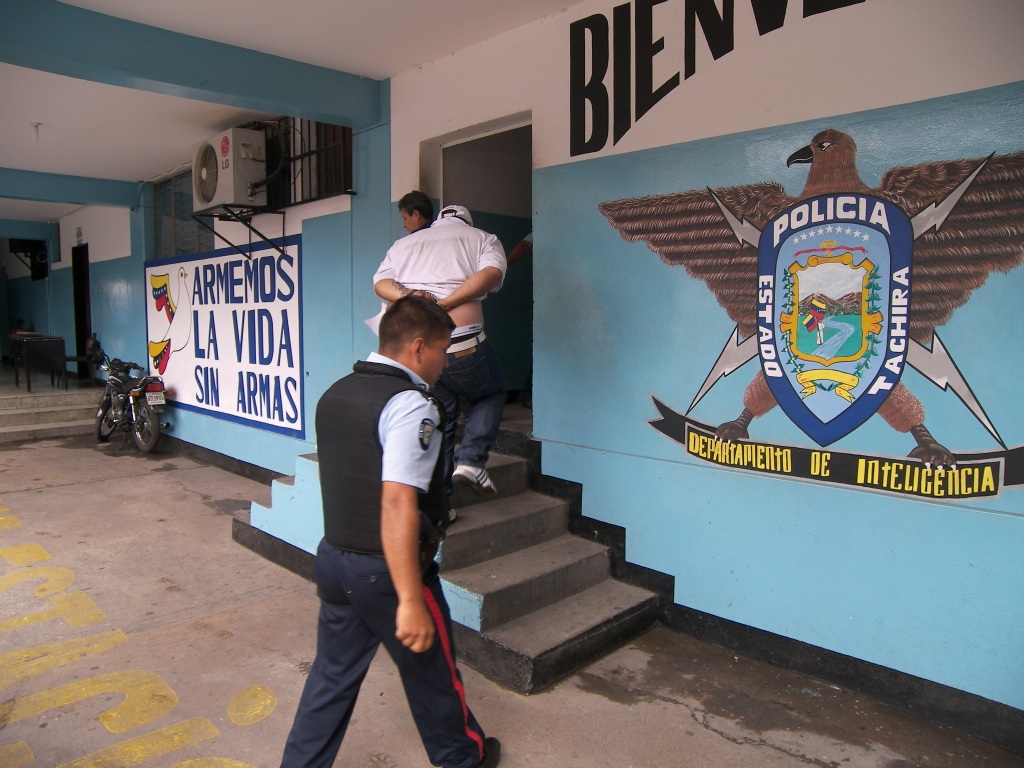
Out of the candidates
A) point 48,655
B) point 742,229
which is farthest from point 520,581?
point 48,655

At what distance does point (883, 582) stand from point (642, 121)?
2356mm

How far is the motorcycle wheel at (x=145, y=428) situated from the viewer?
7.95m

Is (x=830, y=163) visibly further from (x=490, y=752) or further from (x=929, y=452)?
(x=490, y=752)

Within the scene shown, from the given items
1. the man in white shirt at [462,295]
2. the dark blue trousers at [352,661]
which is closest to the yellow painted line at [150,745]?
the dark blue trousers at [352,661]

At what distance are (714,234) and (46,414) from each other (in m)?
9.08

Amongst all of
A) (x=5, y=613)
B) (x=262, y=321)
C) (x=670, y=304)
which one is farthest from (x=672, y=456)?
(x=262, y=321)

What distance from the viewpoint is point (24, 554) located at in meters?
4.59

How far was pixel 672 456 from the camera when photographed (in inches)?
137

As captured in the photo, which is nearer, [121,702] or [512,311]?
[121,702]

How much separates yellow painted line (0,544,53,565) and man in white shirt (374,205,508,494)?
2.97 m

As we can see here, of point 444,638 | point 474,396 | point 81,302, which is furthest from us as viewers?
point 81,302

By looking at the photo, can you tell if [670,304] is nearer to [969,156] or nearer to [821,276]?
[821,276]

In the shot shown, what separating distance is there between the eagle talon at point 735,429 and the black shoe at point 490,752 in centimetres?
166

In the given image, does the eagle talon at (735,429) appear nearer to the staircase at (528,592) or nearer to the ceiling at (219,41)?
the staircase at (528,592)
